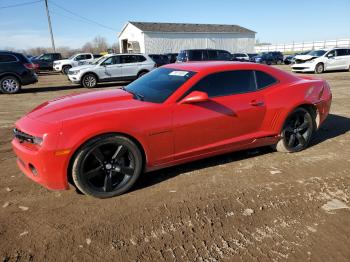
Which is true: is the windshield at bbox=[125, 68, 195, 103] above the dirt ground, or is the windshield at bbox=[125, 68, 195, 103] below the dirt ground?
above

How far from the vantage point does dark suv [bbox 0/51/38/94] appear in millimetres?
13461

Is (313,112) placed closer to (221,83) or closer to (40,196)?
(221,83)

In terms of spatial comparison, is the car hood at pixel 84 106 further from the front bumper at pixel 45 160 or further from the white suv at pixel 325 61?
the white suv at pixel 325 61

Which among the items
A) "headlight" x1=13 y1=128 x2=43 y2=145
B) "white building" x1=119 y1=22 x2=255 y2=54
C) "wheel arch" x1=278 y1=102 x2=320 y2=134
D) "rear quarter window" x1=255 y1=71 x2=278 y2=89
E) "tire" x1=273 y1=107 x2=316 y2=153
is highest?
"white building" x1=119 y1=22 x2=255 y2=54

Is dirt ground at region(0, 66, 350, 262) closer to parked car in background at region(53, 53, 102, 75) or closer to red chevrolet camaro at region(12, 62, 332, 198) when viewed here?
red chevrolet camaro at region(12, 62, 332, 198)

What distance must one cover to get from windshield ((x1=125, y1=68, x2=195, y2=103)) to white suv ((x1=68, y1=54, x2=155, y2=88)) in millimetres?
11188

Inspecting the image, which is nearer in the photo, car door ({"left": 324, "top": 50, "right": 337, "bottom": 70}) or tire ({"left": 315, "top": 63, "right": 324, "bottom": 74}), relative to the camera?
tire ({"left": 315, "top": 63, "right": 324, "bottom": 74})

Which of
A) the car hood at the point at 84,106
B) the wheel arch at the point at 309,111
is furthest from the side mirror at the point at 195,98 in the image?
the wheel arch at the point at 309,111

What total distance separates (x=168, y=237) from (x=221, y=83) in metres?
2.27

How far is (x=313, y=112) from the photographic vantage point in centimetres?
529

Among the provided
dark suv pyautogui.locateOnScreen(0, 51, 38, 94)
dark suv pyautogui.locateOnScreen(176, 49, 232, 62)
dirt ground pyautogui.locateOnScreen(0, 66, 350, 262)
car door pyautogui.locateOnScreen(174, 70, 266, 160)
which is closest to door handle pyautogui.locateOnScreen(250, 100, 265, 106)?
car door pyautogui.locateOnScreen(174, 70, 266, 160)

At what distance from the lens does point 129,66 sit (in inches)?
633

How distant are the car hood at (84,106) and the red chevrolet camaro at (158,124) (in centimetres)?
1

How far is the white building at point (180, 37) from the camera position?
44594 mm
